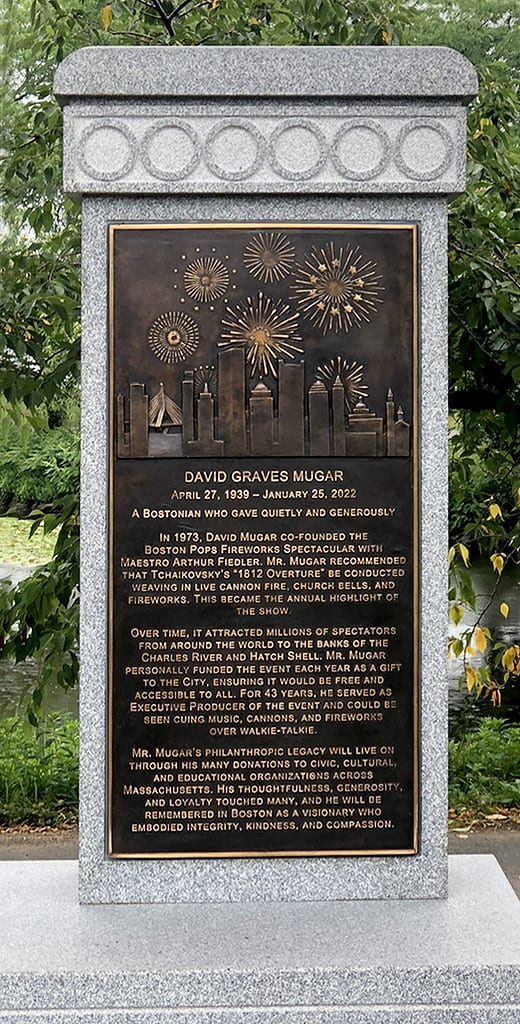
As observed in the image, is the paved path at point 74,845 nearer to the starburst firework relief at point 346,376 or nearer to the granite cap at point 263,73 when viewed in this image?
the starburst firework relief at point 346,376

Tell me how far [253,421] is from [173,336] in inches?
14.8

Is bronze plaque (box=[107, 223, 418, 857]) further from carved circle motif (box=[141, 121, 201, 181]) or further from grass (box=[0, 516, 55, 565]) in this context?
grass (box=[0, 516, 55, 565])

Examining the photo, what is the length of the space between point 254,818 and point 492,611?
1014cm

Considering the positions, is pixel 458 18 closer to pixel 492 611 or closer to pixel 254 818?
pixel 492 611

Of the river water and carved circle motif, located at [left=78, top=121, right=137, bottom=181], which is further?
the river water

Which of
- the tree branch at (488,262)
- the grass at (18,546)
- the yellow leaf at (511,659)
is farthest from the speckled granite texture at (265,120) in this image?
the grass at (18,546)

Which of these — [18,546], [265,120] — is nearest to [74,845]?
[265,120]

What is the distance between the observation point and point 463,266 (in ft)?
18.6

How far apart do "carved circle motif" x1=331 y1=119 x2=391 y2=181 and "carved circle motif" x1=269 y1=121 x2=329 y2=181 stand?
5 centimetres

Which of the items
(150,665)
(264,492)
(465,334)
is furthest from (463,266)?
(150,665)

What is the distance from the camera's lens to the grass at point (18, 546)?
1606 cm

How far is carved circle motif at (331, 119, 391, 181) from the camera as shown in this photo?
3.57m

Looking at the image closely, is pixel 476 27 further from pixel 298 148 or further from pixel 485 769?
pixel 298 148

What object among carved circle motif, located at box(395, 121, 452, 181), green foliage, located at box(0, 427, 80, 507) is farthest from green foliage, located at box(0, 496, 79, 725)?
green foliage, located at box(0, 427, 80, 507)
